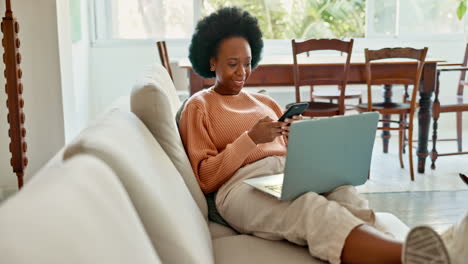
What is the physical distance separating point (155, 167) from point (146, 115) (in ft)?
1.07

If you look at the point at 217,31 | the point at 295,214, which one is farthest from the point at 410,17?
the point at 295,214

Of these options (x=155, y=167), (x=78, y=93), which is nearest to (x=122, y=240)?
(x=155, y=167)

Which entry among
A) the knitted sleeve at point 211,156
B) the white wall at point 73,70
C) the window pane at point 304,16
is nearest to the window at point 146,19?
the white wall at point 73,70

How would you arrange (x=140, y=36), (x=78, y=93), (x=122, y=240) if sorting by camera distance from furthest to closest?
1. (x=140, y=36)
2. (x=78, y=93)
3. (x=122, y=240)

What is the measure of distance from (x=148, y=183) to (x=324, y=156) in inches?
27.8

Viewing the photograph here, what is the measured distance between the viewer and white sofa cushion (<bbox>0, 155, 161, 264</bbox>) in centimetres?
71

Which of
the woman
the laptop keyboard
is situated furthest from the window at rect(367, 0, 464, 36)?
the laptop keyboard

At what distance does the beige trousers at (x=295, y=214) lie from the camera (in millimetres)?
1618

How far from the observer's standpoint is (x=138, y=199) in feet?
4.06

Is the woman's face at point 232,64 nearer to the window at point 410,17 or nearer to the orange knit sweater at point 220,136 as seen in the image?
the orange knit sweater at point 220,136

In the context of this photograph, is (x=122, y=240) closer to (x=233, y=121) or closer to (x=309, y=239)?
(x=309, y=239)

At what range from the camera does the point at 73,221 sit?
81 centimetres

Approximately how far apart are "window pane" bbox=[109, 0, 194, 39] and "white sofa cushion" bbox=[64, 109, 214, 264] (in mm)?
4449

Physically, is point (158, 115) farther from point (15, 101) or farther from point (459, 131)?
point (459, 131)
